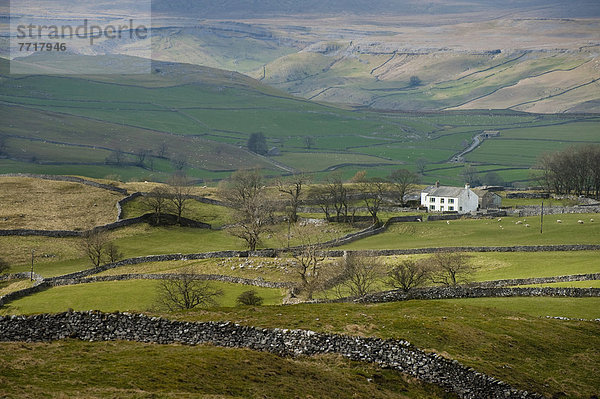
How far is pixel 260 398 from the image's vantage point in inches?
1011

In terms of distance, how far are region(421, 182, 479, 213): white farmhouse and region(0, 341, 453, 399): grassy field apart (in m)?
89.7

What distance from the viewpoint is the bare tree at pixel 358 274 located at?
57781mm

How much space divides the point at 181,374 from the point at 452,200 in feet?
315

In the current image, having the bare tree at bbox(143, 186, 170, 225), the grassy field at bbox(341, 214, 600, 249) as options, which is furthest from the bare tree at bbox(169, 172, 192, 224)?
the grassy field at bbox(341, 214, 600, 249)

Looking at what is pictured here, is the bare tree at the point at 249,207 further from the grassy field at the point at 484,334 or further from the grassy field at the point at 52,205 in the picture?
the grassy field at the point at 484,334

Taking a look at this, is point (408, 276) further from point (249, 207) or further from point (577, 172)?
point (577, 172)

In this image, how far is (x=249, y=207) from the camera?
9862cm

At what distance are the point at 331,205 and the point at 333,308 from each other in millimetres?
76032

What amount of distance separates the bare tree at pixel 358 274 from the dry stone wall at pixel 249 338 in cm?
2451

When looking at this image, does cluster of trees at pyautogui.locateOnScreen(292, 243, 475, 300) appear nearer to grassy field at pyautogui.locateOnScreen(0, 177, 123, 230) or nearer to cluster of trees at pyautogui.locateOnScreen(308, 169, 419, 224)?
cluster of trees at pyautogui.locateOnScreen(308, 169, 419, 224)

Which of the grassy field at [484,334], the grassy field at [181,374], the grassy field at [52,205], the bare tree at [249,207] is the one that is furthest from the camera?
the grassy field at [52,205]

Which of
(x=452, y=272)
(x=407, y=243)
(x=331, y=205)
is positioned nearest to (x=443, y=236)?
(x=407, y=243)

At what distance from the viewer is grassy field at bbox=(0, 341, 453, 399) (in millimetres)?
24406

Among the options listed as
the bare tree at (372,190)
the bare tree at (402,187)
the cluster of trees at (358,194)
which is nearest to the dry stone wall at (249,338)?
the cluster of trees at (358,194)
